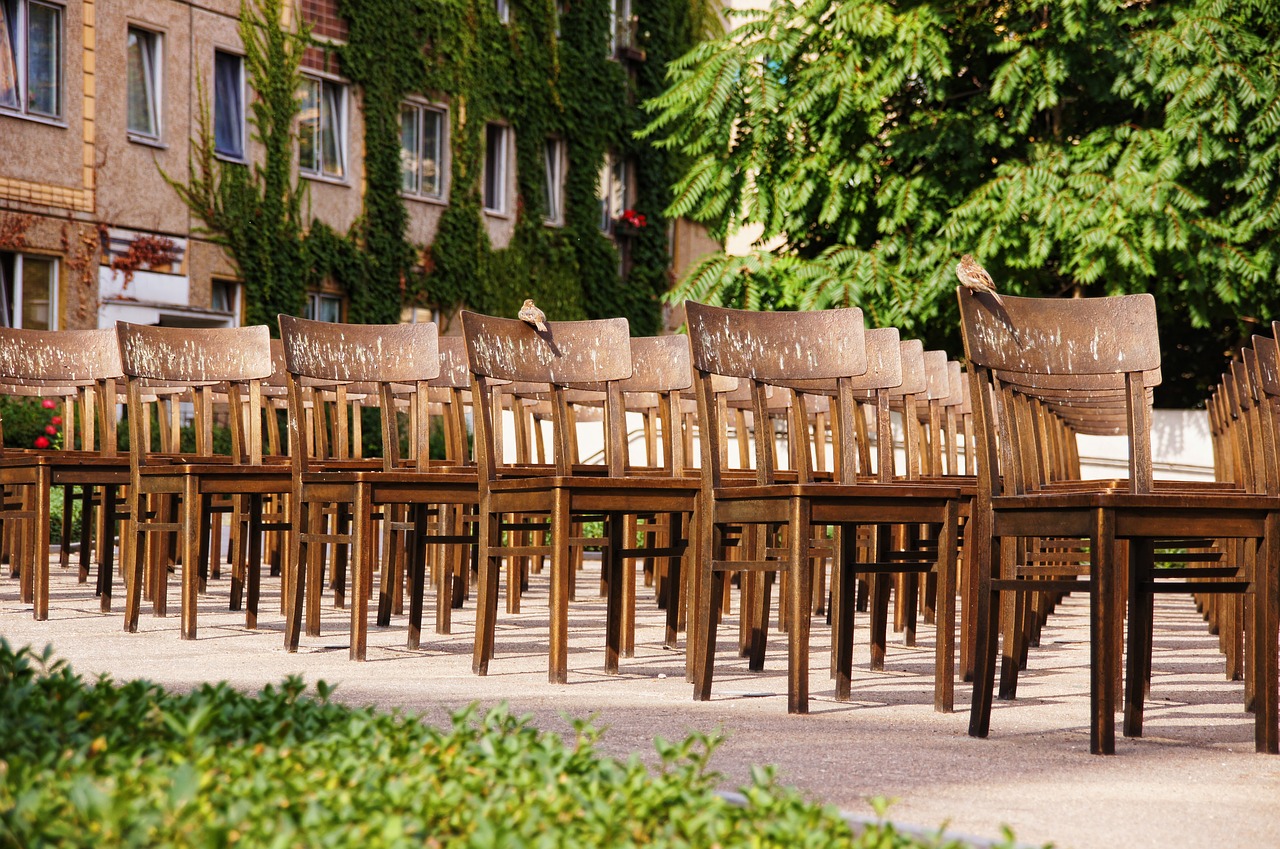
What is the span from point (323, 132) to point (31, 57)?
15.0 feet

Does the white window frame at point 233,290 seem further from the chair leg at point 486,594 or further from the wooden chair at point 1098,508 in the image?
the wooden chair at point 1098,508

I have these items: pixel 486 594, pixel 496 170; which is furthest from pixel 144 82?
pixel 486 594

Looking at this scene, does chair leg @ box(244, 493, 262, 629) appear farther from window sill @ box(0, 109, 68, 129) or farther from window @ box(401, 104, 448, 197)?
window @ box(401, 104, 448, 197)

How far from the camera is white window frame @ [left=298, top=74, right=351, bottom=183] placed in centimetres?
2127

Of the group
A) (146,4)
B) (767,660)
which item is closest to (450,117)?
(146,4)

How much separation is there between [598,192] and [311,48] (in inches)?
243

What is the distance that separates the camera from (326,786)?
2.63 m

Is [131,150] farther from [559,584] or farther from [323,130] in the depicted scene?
[559,584]

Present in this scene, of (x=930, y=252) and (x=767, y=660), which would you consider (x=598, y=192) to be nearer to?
(x=930, y=252)

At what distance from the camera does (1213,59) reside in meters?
14.1

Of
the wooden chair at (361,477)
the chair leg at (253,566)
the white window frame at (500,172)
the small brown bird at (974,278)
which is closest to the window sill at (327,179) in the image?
the white window frame at (500,172)

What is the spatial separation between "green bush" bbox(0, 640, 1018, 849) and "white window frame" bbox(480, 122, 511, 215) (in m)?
21.7

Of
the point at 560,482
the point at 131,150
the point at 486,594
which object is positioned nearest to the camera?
the point at 560,482

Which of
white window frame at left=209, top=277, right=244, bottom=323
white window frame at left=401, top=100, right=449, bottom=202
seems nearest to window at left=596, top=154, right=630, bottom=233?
white window frame at left=401, top=100, right=449, bottom=202
